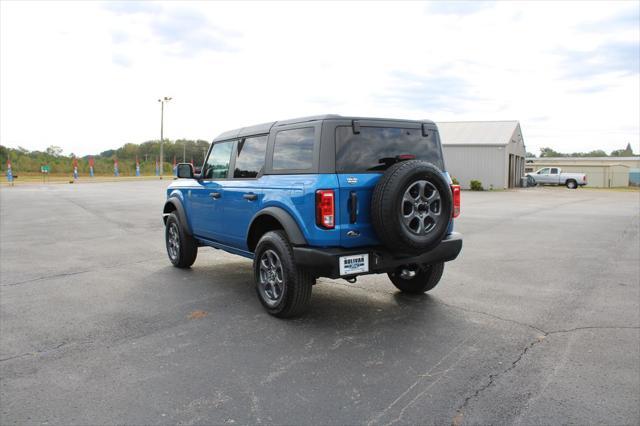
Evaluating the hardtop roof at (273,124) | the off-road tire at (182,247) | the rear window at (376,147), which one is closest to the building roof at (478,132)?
the off-road tire at (182,247)

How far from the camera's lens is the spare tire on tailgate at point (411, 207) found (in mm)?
4484

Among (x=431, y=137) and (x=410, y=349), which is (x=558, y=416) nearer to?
(x=410, y=349)

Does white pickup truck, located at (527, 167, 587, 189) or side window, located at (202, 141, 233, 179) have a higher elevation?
white pickup truck, located at (527, 167, 587, 189)

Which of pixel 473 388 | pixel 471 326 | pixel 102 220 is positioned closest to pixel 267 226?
pixel 471 326

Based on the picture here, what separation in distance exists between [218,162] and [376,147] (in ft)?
8.15

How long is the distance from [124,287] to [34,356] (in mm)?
2317

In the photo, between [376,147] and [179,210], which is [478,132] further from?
Result: [376,147]

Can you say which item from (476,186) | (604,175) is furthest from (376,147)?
(604,175)

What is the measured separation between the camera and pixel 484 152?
124 feet

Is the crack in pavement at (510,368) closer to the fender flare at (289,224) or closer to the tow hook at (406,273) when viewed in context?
the tow hook at (406,273)

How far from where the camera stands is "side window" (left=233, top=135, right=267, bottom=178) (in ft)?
18.5

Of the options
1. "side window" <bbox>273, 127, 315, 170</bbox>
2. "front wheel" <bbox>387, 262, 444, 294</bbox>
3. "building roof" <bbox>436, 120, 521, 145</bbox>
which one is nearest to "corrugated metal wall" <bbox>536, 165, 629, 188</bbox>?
"building roof" <bbox>436, 120, 521, 145</bbox>

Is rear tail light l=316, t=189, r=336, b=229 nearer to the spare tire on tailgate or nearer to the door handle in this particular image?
the door handle

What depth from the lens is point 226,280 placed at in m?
6.79
